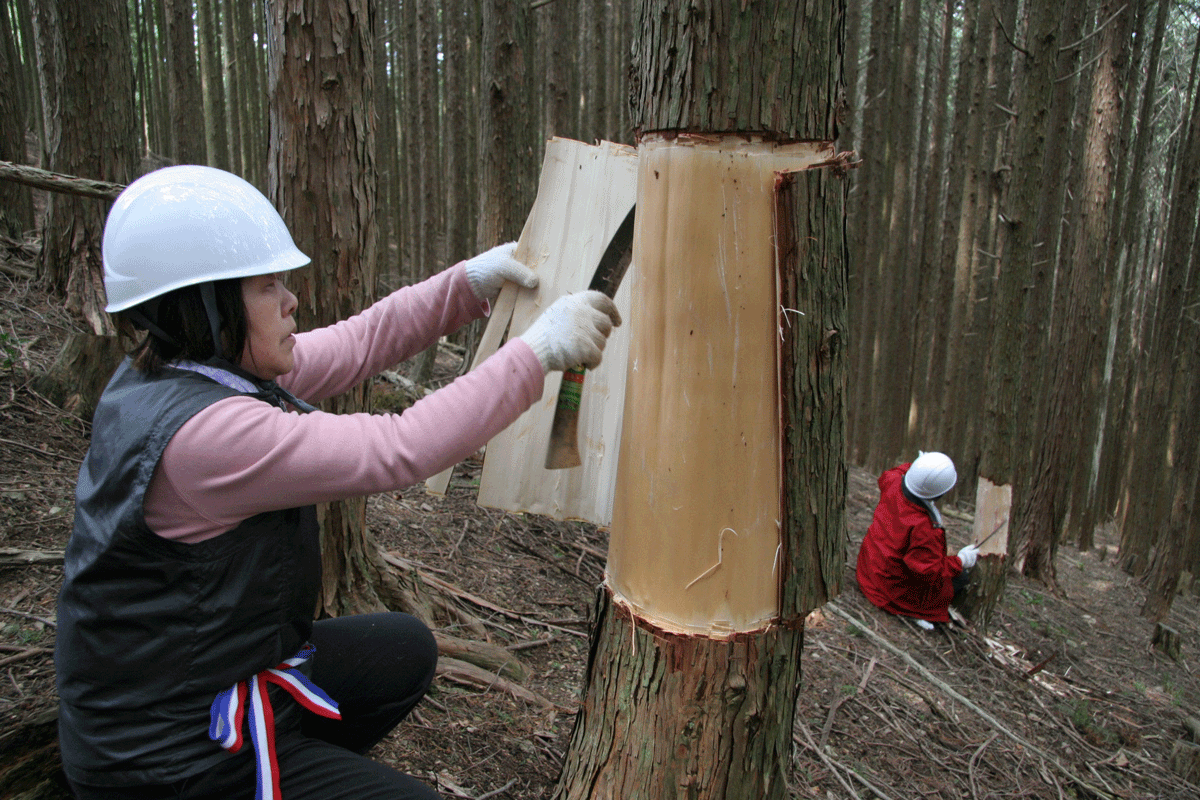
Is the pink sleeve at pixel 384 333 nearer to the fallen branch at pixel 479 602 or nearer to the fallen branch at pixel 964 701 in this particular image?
the fallen branch at pixel 479 602

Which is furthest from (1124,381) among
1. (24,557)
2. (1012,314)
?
(24,557)

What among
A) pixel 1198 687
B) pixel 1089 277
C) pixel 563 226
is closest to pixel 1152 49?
pixel 1089 277

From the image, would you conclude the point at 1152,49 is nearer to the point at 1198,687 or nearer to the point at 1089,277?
the point at 1089,277

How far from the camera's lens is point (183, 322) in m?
1.37

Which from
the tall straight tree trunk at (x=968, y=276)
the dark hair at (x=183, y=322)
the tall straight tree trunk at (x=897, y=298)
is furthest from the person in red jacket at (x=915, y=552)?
the tall straight tree trunk at (x=897, y=298)

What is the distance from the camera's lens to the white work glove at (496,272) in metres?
1.86

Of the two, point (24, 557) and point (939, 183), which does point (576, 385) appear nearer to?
point (24, 557)

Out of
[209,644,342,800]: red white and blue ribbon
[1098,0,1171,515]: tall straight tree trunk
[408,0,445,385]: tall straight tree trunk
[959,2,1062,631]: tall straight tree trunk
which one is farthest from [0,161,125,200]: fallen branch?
[1098,0,1171,515]: tall straight tree trunk

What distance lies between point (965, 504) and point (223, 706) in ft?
34.1

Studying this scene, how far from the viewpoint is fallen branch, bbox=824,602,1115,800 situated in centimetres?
337

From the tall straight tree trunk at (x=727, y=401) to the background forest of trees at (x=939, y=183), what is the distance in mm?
1569

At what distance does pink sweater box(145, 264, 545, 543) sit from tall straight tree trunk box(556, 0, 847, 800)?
362 mm

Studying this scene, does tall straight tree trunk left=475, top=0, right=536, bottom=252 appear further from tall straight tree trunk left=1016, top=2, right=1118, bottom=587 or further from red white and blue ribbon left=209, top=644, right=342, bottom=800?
tall straight tree trunk left=1016, top=2, right=1118, bottom=587

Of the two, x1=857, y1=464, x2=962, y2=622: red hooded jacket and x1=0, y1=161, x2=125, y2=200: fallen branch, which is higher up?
x1=0, y1=161, x2=125, y2=200: fallen branch
